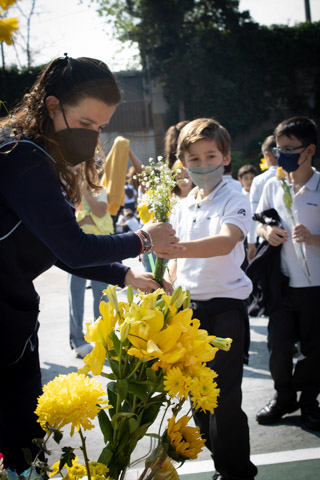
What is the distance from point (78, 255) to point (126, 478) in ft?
2.74

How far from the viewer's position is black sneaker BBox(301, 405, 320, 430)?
11.6 ft

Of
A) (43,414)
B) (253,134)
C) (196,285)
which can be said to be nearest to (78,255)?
(43,414)

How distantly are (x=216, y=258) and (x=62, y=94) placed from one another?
126 cm

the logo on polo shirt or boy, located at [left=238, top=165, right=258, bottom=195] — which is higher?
the logo on polo shirt

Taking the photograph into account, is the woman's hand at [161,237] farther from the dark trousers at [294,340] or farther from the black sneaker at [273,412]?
the black sneaker at [273,412]

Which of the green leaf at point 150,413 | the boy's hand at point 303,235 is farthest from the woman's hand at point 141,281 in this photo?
the boy's hand at point 303,235

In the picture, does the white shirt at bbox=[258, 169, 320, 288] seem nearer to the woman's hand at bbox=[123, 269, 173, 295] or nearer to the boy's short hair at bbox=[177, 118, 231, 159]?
the boy's short hair at bbox=[177, 118, 231, 159]

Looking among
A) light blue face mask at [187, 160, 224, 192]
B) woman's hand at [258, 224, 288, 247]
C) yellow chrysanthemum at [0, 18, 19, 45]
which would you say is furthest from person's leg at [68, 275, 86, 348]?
yellow chrysanthemum at [0, 18, 19, 45]

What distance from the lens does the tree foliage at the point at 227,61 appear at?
99.3ft

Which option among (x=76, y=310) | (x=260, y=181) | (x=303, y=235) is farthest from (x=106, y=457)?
(x=260, y=181)

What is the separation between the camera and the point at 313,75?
30.9 meters

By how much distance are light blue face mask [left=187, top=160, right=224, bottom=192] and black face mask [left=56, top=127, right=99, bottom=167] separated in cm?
91

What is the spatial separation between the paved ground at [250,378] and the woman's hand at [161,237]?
1525 mm

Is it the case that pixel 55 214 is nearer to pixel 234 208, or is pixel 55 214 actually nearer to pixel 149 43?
pixel 234 208
